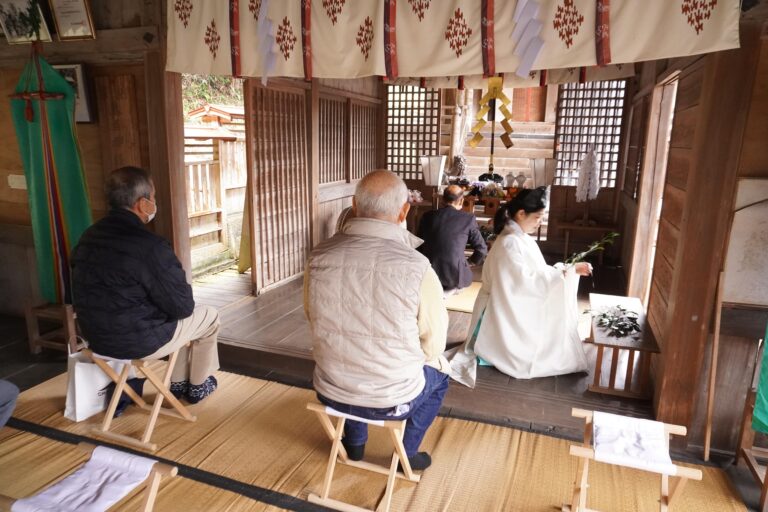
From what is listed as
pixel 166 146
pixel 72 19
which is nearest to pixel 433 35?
pixel 166 146

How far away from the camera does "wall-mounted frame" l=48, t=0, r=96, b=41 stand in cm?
430

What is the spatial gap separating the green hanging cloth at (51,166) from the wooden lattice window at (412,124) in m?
6.21

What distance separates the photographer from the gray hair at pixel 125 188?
313cm

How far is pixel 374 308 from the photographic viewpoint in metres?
2.42

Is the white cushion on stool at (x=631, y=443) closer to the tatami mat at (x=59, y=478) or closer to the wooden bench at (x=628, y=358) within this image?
the wooden bench at (x=628, y=358)

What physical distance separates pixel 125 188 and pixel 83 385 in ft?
4.71

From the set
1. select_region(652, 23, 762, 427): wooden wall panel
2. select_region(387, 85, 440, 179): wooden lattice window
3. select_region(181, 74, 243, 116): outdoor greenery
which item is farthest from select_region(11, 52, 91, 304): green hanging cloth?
select_region(181, 74, 243, 116): outdoor greenery

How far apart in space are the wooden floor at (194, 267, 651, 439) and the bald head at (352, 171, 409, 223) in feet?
6.06

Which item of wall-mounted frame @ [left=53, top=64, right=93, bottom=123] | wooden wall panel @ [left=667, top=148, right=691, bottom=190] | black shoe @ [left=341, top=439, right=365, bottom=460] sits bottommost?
black shoe @ [left=341, top=439, right=365, bottom=460]

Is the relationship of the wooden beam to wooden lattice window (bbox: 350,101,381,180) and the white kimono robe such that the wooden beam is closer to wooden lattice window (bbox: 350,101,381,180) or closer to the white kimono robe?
the white kimono robe

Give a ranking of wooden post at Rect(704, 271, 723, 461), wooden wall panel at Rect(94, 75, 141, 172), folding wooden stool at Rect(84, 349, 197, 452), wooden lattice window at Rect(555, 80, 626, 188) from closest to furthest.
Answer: wooden post at Rect(704, 271, 723, 461) → folding wooden stool at Rect(84, 349, 197, 452) → wooden wall panel at Rect(94, 75, 141, 172) → wooden lattice window at Rect(555, 80, 626, 188)

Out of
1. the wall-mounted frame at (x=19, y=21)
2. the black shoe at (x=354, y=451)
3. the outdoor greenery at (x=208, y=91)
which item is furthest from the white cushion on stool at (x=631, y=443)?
the outdoor greenery at (x=208, y=91)

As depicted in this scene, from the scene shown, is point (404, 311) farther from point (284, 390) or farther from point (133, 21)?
point (133, 21)

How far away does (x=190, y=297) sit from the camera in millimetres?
3332
